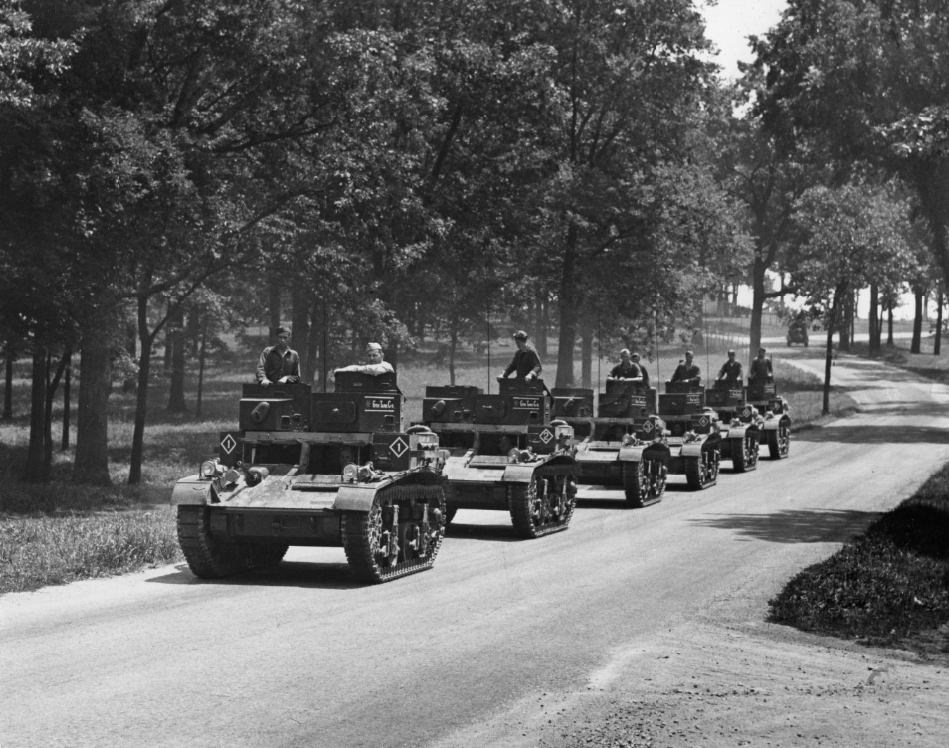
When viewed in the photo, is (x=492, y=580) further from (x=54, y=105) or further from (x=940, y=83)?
(x=940, y=83)

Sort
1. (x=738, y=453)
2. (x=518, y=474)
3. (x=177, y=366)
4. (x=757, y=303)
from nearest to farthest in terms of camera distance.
→ (x=518, y=474)
(x=738, y=453)
(x=177, y=366)
(x=757, y=303)

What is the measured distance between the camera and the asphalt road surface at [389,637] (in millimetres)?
9242

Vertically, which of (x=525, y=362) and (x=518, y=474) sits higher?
(x=525, y=362)

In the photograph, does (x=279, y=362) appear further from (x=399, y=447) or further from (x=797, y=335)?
(x=797, y=335)

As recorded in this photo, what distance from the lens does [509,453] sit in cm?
2177

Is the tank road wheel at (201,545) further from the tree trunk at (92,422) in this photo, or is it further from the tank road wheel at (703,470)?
the tank road wheel at (703,470)

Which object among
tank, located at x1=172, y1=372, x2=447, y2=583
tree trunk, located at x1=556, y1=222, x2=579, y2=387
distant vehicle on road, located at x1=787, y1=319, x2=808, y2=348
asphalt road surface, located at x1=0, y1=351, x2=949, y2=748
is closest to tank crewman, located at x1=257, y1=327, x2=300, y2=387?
tank, located at x1=172, y1=372, x2=447, y2=583

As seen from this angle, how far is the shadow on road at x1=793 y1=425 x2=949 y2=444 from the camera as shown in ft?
138

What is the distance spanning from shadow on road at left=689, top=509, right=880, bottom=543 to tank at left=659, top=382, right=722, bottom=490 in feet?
16.7

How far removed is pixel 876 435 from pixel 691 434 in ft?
54.0

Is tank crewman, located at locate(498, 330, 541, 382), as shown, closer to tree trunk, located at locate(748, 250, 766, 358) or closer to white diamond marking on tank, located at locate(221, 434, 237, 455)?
white diamond marking on tank, located at locate(221, 434, 237, 455)

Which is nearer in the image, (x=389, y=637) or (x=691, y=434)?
(x=389, y=637)

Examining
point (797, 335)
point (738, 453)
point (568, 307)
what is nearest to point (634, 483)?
point (738, 453)

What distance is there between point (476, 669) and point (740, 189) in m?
76.2
